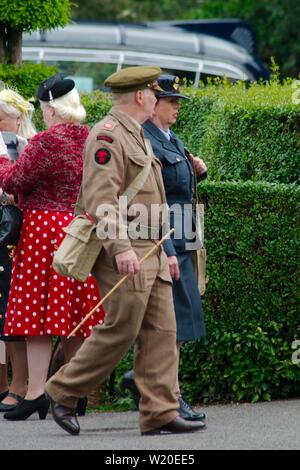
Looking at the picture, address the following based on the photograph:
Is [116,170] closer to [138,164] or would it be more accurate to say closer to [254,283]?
[138,164]

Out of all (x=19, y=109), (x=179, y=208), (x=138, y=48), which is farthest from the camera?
(x=138, y=48)

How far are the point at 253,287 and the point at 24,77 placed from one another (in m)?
2.95

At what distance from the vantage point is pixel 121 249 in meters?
6.53

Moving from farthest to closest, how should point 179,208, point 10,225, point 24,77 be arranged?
point 24,77 < point 10,225 < point 179,208

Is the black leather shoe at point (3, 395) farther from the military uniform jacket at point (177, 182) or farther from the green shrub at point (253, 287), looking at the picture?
the military uniform jacket at point (177, 182)

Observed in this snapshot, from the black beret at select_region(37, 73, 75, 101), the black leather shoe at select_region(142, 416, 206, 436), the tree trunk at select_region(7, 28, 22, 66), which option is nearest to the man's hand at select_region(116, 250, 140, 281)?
the black leather shoe at select_region(142, 416, 206, 436)

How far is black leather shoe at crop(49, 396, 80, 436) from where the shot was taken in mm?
7016

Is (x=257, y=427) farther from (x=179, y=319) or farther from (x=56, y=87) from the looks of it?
(x=56, y=87)

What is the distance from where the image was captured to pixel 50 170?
25.0 ft

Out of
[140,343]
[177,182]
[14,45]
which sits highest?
[14,45]

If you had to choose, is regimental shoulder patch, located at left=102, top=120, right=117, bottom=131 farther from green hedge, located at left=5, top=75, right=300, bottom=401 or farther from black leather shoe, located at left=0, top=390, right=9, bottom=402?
black leather shoe, located at left=0, top=390, right=9, bottom=402

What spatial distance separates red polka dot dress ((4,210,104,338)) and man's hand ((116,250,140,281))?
1302 mm

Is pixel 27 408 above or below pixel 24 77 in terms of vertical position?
below

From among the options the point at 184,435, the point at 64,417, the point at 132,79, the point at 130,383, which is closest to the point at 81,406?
the point at 130,383
